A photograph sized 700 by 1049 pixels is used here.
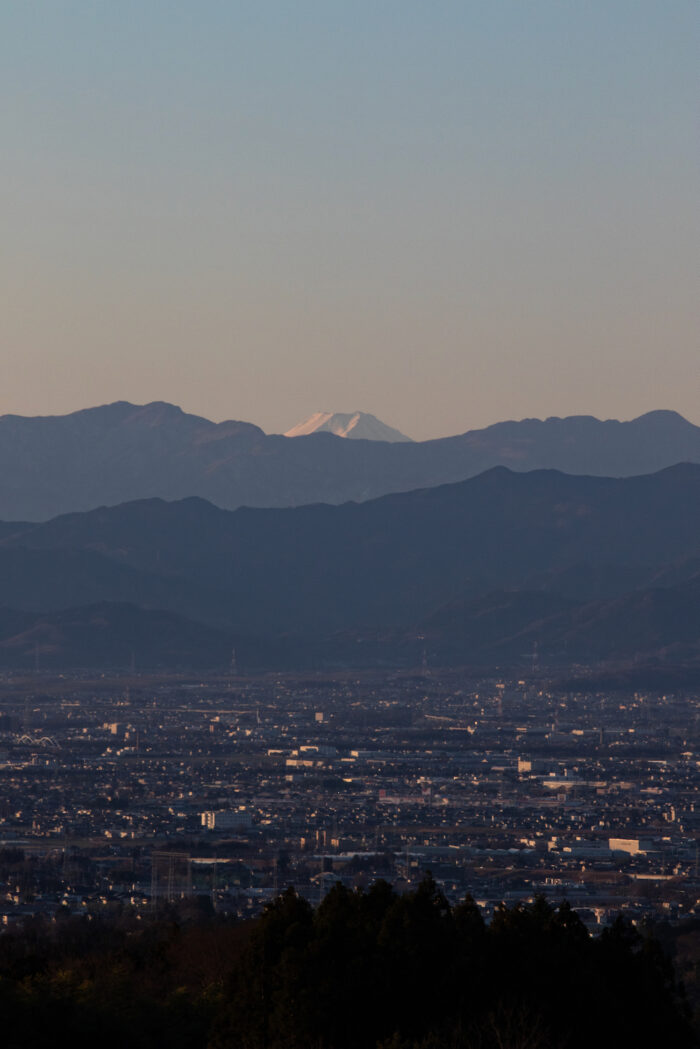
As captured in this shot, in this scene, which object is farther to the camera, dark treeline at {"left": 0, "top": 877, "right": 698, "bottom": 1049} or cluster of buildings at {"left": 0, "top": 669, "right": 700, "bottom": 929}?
cluster of buildings at {"left": 0, "top": 669, "right": 700, "bottom": 929}

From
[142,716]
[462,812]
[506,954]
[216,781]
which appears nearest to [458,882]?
[462,812]

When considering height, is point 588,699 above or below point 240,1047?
above

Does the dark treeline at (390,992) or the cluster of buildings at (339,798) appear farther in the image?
the cluster of buildings at (339,798)

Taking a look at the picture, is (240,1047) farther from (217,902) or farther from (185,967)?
(217,902)

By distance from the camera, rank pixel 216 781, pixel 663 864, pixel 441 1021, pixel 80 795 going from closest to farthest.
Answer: pixel 441 1021 → pixel 663 864 → pixel 80 795 → pixel 216 781
